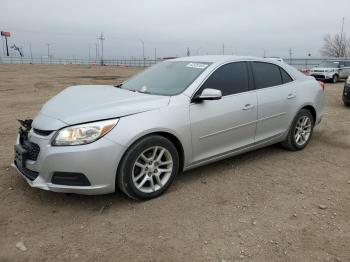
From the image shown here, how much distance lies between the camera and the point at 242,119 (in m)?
4.68

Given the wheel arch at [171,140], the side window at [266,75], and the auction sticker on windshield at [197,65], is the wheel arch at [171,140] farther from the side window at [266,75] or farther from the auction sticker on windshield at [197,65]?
the side window at [266,75]

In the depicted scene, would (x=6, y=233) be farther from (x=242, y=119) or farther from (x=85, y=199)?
(x=242, y=119)

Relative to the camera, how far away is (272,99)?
5.09 meters

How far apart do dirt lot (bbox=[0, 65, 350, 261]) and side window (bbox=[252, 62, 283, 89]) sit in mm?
1134

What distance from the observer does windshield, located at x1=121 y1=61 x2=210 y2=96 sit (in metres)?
4.42

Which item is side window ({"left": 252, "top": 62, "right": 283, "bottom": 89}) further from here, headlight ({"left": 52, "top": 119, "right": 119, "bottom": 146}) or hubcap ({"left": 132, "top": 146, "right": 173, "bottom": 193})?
headlight ({"left": 52, "top": 119, "right": 119, "bottom": 146})

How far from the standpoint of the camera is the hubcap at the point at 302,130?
5720mm

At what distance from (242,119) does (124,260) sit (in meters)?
2.43

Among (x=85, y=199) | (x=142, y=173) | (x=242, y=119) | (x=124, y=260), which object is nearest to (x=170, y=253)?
(x=124, y=260)

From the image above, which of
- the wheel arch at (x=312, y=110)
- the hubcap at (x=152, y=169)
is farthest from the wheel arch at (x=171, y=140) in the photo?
the wheel arch at (x=312, y=110)

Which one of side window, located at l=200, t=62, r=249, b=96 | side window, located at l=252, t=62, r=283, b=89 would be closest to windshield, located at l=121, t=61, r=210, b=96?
side window, located at l=200, t=62, r=249, b=96

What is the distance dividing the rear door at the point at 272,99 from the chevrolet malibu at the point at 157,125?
14mm

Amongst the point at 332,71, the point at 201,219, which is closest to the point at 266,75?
the point at 201,219

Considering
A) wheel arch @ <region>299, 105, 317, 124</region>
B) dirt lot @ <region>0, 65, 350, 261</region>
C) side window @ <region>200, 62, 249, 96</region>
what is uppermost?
side window @ <region>200, 62, 249, 96</region>
